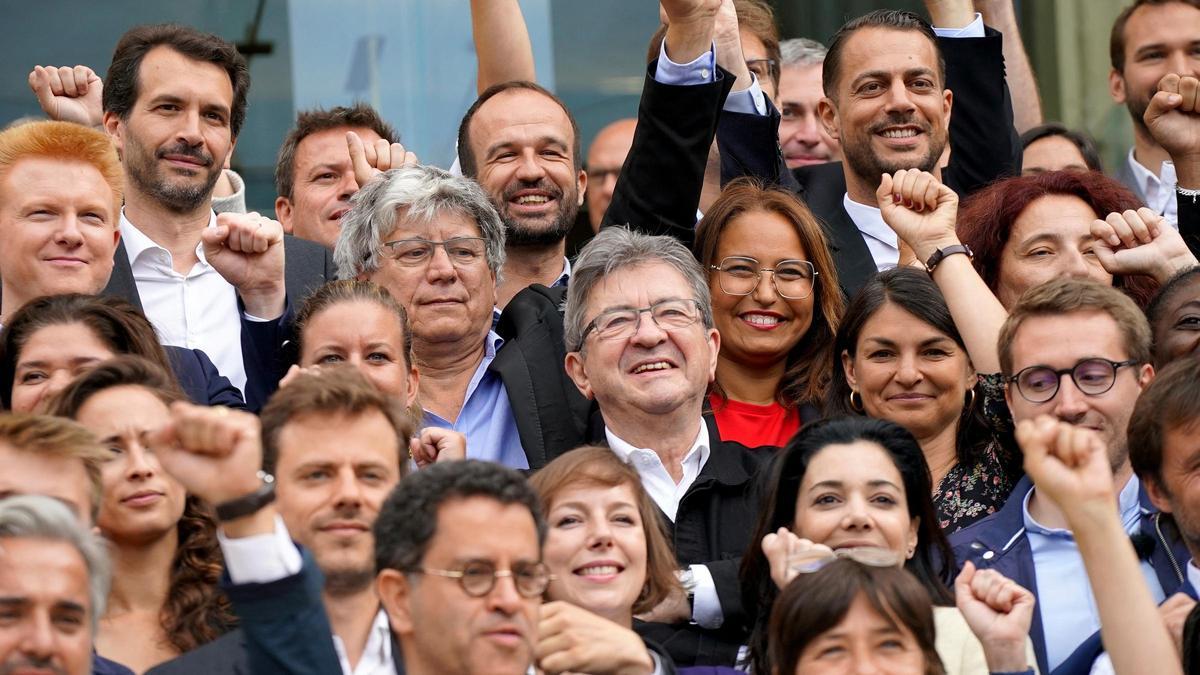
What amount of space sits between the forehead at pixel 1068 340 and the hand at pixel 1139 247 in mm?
631

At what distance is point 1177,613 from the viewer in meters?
4.54

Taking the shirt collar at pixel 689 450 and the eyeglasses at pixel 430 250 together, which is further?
the eyeglasses at pixel 430 250

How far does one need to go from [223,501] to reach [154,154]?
279 cm

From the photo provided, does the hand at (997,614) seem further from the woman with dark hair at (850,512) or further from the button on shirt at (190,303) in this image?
the button on shirt at (190,303)

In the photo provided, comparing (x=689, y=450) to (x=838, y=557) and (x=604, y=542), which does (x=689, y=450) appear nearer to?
(x=604, y=542)

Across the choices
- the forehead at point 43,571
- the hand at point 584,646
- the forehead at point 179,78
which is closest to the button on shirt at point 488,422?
the forehead at point 179,78

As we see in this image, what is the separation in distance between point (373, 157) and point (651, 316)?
58.9 inches

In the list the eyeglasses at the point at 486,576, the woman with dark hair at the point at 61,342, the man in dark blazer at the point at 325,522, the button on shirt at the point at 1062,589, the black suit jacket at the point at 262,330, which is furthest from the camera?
the black suit jacket at the point at 262,330

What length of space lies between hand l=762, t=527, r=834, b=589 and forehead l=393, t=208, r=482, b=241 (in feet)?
5.46

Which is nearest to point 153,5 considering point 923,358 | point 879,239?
point 879,239

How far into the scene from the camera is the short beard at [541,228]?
6559 mm

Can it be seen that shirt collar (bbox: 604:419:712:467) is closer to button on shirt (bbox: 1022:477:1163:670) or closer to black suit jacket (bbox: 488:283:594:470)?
black suit jacket (bbox: 488:283:594:470)

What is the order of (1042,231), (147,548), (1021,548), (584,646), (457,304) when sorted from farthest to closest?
1. (1042,231)
2. (457,304)
3. (1021,548)
4. (147,548)
5. (584,646)

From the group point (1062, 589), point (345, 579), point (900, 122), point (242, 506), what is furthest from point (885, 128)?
point (242, 506)
